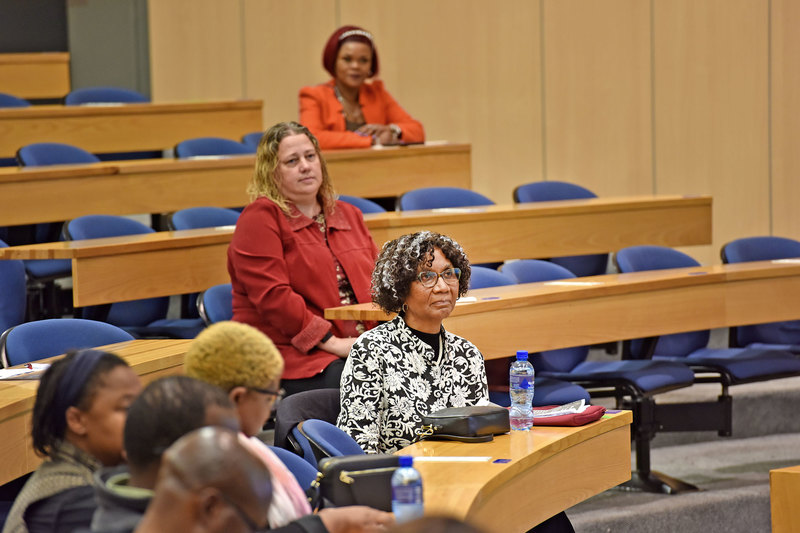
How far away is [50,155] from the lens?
5352 mm

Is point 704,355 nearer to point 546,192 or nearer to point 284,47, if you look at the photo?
point 546,192

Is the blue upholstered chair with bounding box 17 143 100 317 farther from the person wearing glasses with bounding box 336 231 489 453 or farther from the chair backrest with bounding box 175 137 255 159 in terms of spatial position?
the person wearing glasses with bounding box 336 231 489 453

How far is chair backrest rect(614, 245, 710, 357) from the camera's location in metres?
4.54

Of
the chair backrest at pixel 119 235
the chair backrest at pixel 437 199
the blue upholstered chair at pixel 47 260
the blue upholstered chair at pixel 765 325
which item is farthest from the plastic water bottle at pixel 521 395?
the blue upholstered chair at pixel 47 260

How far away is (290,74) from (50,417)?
19.4 feet

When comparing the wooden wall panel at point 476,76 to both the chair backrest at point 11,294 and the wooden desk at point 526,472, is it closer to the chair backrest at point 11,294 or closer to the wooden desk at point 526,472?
the chair backrest at point 11,294

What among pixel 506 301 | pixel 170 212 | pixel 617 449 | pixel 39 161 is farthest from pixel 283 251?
pixel 39 161

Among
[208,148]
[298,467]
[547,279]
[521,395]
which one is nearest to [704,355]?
[547,279]

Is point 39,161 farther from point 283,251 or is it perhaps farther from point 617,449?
point 617,449

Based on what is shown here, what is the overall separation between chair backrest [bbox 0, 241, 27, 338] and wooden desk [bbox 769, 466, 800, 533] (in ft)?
8.51

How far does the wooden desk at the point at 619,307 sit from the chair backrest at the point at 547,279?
177mm

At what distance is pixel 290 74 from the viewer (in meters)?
7.48

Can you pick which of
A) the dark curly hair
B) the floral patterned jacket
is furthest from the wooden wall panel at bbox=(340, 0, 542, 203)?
the floral patterned jacket

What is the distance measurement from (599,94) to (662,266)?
7.87 feet
